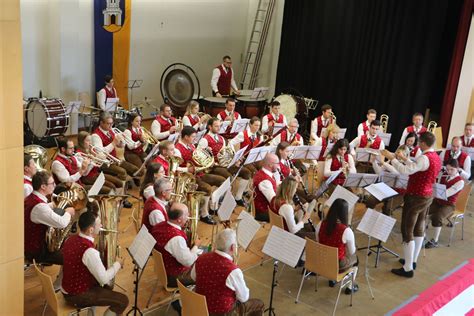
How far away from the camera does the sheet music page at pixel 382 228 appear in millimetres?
6863

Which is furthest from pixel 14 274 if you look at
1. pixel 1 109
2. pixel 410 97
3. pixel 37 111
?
pixel 410 97

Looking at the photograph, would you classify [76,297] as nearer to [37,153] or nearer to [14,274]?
[14,274]

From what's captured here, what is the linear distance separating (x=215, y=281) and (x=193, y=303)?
0.27 meters

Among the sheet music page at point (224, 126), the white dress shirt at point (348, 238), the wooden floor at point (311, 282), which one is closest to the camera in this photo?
the white dress shirt at point (348, 238)

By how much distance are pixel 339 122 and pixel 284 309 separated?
29.2 feet

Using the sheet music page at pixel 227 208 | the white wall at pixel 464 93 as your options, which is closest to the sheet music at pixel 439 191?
the sheet music page at pixel 227 208

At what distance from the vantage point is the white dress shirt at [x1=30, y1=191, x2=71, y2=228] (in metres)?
5.89

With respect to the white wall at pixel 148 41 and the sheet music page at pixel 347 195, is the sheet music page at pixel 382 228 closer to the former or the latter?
the sheet music page at pixel 347 195

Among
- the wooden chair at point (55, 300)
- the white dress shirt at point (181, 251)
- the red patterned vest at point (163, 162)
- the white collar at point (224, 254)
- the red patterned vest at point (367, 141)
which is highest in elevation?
the red patterned vest at point (367, 141)

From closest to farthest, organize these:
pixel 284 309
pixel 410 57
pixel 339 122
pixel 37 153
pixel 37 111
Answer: pixel 284 309 → pixel 37 153 → pixel 37 111 → pixel 410 57 → pixel 339 122

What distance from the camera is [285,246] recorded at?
18.8 feet

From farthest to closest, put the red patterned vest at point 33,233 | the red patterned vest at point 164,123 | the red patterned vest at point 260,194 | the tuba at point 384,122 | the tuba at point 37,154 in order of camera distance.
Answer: the tuba at point 384,122 < the red patterned vest at point 164,123 < the tuba at point 37,154 < the red patterned vest at point 260,194 < the red patterned vest at point 33,233

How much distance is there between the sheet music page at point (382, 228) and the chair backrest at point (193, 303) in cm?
275

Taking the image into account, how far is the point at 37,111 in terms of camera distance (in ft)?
36.2
